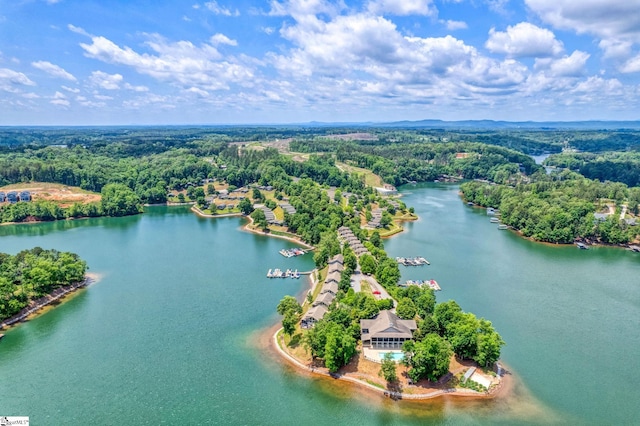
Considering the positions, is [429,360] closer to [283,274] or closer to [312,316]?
[312,316]

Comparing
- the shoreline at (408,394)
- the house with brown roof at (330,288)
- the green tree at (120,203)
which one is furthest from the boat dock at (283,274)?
the green tree at (120,203)

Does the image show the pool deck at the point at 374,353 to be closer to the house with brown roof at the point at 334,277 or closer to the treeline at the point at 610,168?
the house with brown roof at the point at 334,277

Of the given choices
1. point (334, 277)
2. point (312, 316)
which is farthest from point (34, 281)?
point (334, 277)

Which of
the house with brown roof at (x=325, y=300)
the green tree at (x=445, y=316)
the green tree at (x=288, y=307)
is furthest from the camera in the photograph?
the house with brown roof at (x=325, y=300)

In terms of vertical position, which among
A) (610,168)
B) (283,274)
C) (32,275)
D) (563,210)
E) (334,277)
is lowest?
(283,274)

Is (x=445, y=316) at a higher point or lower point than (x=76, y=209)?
higher

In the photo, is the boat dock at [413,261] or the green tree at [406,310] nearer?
the green tree at [406,310]
